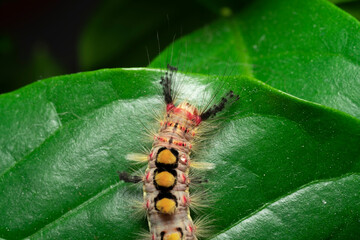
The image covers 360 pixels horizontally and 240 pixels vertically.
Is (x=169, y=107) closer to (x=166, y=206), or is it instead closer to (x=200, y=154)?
(x=200, y=154)

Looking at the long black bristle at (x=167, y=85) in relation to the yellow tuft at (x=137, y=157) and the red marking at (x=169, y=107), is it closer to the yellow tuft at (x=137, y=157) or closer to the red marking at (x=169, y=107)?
the red marking at (x=169, y=107)

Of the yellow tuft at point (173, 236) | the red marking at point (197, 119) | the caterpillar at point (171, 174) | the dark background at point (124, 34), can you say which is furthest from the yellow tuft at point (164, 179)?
the dark background at point (124, 34)

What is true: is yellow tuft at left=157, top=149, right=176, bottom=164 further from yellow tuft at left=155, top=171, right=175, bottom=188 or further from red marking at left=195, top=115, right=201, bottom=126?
red marking at left=195, top=115, right=201, bottom=126

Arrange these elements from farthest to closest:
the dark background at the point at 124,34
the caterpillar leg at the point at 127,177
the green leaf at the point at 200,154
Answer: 1. the dark background at the point at 124,34
2. the caterpillar leg at the point at 127,177
3. the green leaf at the point at 200,154

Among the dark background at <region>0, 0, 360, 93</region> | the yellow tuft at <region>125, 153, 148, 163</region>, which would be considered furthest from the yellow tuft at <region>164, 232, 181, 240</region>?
the dark background at <region>0, 0, 360, 93</region>

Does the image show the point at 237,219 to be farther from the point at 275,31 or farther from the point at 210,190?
the point at 275,31

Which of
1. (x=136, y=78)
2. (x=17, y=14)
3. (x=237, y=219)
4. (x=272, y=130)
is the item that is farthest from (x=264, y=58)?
(x=17, y=14)
